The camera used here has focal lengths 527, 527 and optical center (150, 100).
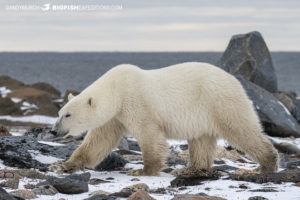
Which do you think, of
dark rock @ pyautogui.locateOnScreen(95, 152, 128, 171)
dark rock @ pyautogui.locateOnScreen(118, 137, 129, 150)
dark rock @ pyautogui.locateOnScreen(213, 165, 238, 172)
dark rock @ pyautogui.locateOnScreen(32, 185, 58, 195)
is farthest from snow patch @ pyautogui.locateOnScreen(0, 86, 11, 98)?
dark rock @ pyautogui.locateOnScreen(32, 185, 58, 195)

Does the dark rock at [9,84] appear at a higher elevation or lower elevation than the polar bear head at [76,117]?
lower

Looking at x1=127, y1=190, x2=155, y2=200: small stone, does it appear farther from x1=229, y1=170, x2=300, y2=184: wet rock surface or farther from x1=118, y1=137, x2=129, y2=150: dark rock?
x1=118, y1=137, x2=129, y2=150: dark rock

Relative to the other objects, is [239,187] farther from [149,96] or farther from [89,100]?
[89,100]

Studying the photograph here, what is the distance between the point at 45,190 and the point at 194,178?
6.87ft

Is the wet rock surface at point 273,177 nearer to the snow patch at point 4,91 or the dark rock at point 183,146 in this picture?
the dark rock at point 183,146

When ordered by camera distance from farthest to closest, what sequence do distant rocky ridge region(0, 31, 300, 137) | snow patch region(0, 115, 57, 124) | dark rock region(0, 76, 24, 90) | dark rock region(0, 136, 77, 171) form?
dark rock region(0, 76, 24, 90) < snow patch region(0, 115, 57, 124) < distant rocky ridge region(0, 31, 300, 137) < dark rock region(0, 136, 77, 171)

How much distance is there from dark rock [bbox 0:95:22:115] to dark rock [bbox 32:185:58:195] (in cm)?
1804

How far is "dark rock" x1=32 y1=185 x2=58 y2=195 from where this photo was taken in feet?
18.9

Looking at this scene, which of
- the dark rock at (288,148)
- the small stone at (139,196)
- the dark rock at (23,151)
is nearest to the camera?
the small stone at (139,196)

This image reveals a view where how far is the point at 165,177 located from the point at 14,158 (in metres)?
2.26

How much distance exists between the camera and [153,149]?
7.48 metres

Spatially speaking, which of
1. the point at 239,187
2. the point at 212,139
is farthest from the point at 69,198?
the point at 212,139

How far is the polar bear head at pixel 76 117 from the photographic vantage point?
24.8 ft

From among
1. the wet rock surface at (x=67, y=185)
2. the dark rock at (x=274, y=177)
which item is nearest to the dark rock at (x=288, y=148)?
the dark rock at (x=274, y=177)
